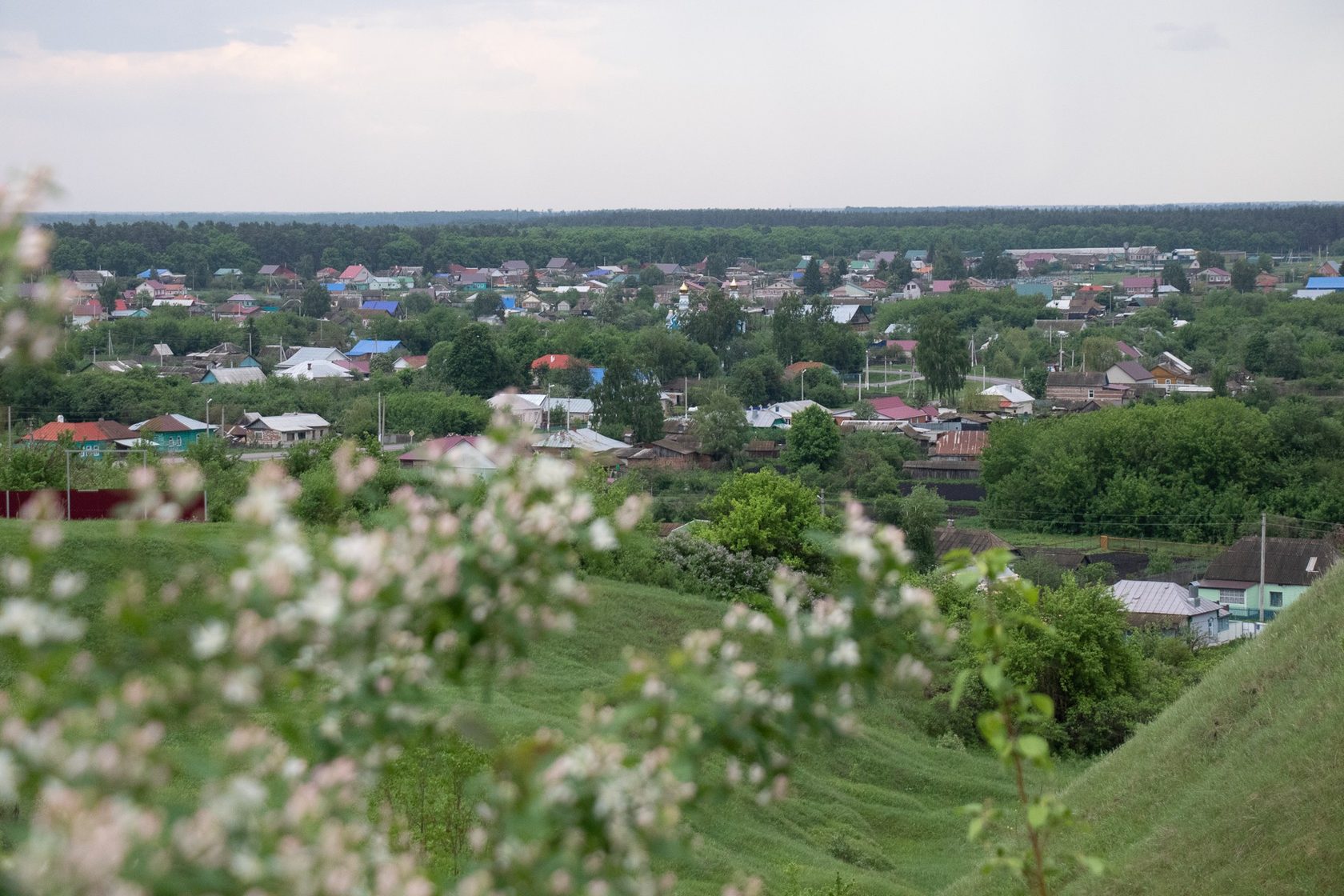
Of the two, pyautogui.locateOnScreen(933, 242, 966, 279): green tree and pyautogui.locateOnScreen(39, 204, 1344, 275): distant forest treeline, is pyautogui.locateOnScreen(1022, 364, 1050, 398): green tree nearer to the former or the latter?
pyautogui.locateOnScreen(933, 242, 966, 279): green tree

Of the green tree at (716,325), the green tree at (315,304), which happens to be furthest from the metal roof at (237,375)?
the green tree at (315,304)

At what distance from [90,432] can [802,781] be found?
23.9 m

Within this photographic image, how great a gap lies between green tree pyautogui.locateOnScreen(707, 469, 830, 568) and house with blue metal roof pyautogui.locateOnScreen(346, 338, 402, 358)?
1411 inches

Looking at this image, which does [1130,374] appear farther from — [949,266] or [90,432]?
[949,266]

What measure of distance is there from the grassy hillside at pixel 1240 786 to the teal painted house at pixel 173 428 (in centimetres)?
2654

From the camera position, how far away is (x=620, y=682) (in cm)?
220

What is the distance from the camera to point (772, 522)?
19.5m

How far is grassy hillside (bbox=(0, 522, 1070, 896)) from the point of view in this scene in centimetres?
931

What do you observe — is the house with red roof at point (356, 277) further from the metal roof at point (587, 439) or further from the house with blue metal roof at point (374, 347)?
the metal roof at point (587, 439)

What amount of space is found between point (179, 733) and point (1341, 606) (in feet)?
26.1

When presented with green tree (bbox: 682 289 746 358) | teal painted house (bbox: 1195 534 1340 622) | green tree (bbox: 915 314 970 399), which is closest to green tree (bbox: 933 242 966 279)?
green tree (bbox: 682 289 746 358)

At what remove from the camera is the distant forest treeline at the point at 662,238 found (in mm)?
88188

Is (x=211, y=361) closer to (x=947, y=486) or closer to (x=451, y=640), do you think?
(x=947, y=486)

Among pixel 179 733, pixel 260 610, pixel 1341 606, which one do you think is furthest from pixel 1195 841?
pixel 260 610
